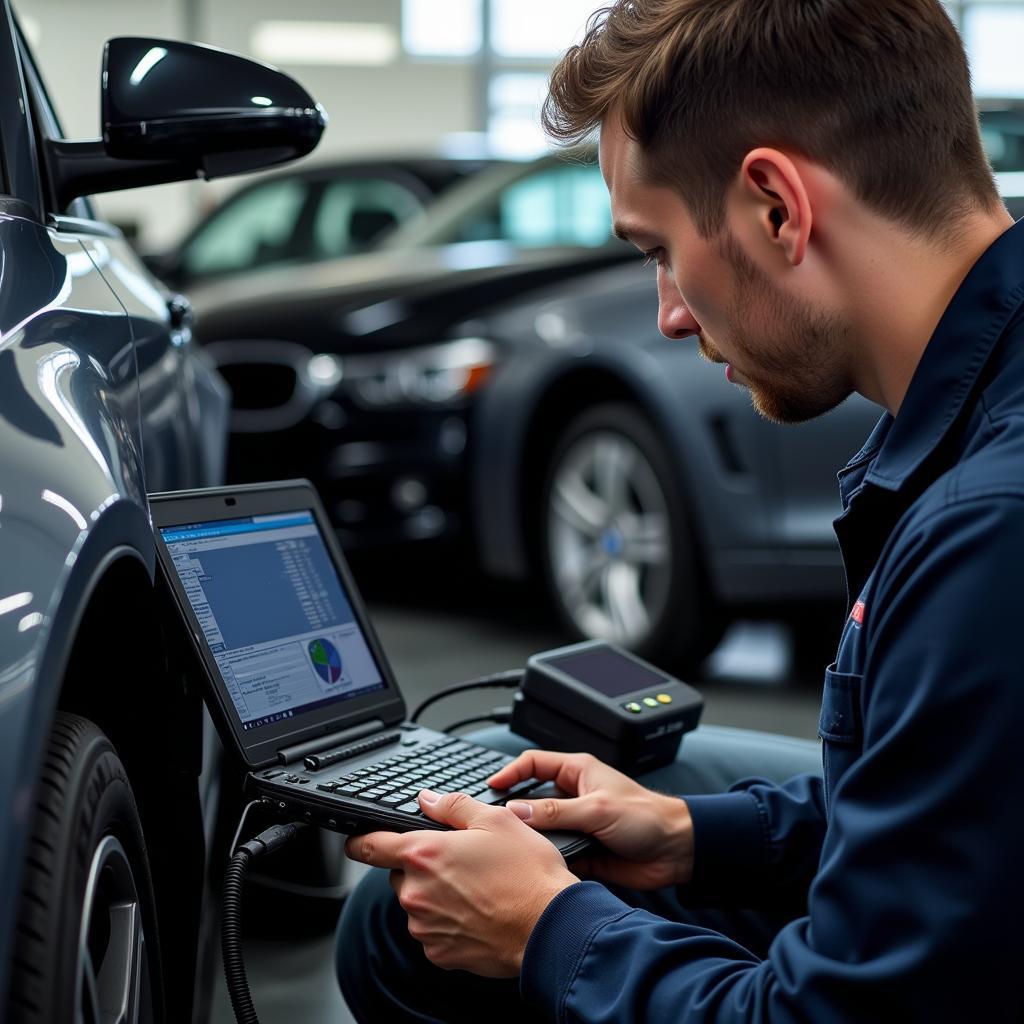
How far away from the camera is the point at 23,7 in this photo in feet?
49.4

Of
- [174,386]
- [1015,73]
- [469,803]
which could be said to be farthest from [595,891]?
[1015,73]

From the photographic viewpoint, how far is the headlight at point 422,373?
4.29 meters

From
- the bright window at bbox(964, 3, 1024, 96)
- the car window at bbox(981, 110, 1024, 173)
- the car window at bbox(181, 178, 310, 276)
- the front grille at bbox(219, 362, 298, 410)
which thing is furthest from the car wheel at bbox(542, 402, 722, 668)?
the bright window at bbox(964, 3, 1024, 96)

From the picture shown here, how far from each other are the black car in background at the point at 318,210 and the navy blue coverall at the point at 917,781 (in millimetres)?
5616

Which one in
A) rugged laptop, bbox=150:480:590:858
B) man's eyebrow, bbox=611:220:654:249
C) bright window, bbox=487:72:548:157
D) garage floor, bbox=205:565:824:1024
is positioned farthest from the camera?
bright window, bbox=487:72:548:157

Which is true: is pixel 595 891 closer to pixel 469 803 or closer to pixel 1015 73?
pixel 469 803

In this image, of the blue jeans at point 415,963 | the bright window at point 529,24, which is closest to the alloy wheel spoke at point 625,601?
the blue jeans at point 415,963

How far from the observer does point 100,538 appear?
3.61 feet

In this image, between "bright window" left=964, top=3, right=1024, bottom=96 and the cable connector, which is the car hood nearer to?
the cable connector

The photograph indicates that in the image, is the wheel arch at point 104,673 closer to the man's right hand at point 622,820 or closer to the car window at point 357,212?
the man's right hand at point 622,820

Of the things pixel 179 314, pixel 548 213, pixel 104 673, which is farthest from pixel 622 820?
pixel 548 213

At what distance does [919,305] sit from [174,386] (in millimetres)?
991

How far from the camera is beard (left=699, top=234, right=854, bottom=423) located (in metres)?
1.18

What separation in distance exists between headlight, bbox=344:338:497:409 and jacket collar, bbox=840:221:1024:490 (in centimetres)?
315
